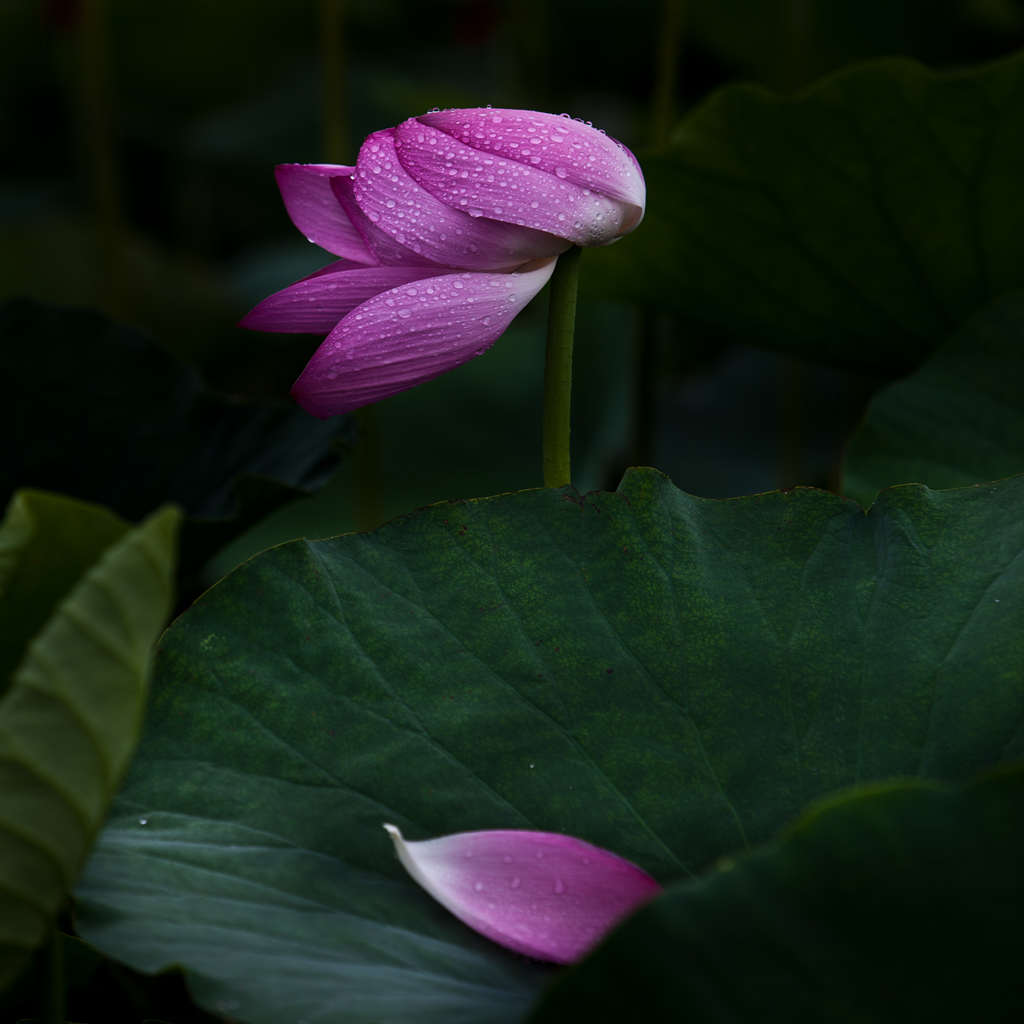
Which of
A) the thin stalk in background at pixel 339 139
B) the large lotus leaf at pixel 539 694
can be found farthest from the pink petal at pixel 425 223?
the thin stalk in background at pixel 339 139

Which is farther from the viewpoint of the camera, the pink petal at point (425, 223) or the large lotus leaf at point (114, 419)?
the large lotus leaf at point (114, 419)

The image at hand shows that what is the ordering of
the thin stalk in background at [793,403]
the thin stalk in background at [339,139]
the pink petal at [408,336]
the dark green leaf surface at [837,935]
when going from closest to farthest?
the dark green leaf surface at [837,935], the pink petal at [408,336], the thin stalk in background at [339,139], the thin stalk in background at [793,403]

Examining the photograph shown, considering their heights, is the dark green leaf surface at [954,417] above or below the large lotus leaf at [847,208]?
below

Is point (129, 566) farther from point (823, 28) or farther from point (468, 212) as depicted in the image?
point (823, 28)

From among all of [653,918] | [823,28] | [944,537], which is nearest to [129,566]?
[653,918]

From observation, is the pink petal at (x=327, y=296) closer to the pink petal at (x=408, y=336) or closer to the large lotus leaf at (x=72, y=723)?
the pink petal at (x=408, y=336)

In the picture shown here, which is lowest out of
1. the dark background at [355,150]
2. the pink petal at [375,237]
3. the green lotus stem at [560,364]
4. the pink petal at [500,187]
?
the dark background at [355,150]

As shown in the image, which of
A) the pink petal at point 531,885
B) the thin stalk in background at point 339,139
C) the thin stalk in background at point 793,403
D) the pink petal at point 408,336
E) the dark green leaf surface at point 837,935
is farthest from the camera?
the thin stalk in background at point 793,403
